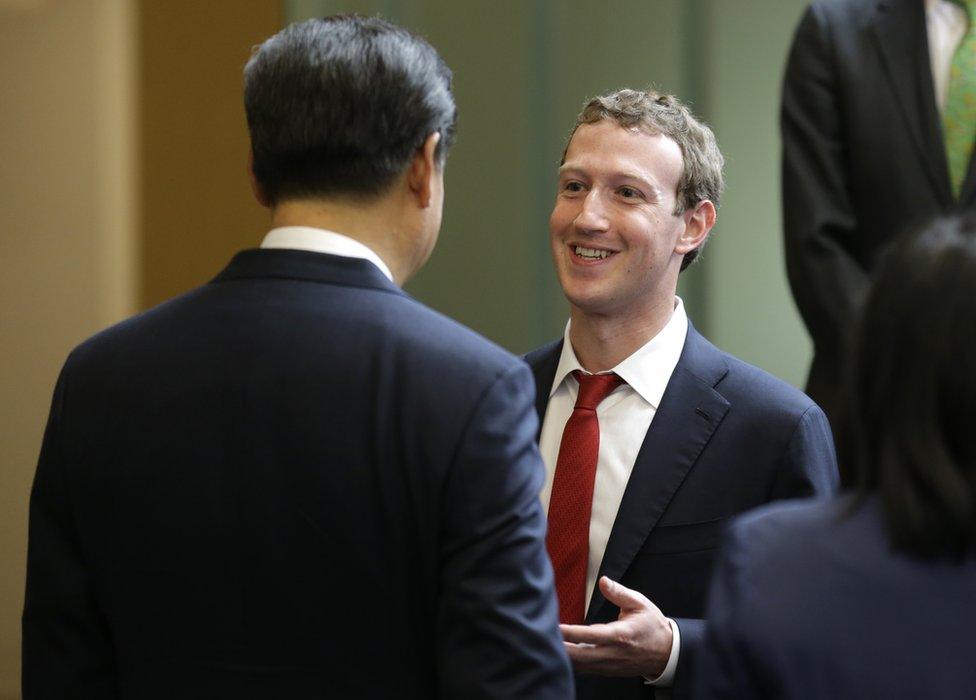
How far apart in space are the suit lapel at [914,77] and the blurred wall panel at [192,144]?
6.43ft

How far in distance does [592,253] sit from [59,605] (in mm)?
1179

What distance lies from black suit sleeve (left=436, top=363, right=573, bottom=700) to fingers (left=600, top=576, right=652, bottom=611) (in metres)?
0.46

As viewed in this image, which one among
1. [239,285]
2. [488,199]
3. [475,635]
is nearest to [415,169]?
[239,285]

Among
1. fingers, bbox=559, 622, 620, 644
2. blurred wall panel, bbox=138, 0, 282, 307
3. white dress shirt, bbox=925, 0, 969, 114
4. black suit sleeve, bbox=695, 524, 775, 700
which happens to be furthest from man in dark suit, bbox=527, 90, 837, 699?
blurred wall panel, bbox=138, 0, 282, 307

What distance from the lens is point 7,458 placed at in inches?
170

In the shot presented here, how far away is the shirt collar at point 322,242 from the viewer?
5.07 ft

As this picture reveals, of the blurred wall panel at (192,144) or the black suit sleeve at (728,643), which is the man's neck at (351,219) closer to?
the black suit sleeve at (728,643)

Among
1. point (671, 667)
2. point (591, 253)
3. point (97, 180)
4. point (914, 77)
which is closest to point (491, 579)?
point (671, 667)

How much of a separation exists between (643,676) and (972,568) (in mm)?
924

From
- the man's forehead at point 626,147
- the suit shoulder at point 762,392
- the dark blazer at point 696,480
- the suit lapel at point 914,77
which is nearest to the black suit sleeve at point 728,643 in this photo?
the dark blazer at point 696,480

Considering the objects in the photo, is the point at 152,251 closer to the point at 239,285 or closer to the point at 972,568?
the point at 239,285

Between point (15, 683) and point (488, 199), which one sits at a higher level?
point (488, 199)

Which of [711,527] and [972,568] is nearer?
[972,568]

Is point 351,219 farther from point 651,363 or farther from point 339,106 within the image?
point 651,363
